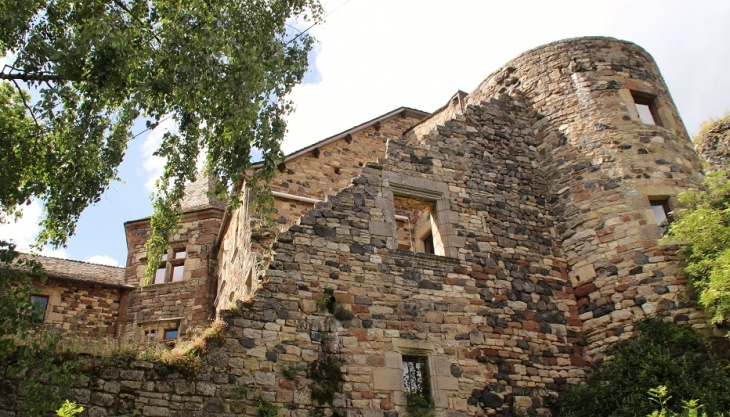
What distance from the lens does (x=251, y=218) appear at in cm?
1323

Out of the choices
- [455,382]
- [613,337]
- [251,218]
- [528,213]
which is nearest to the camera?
[455,382]

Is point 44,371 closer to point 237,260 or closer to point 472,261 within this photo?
point 472,261

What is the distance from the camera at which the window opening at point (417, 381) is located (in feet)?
29.7

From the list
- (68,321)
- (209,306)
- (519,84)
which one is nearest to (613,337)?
(519,84)

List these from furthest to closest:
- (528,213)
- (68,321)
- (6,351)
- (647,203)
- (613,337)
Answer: (68,321)
(528,213)
(647,203)
(613,337)
(6,351)

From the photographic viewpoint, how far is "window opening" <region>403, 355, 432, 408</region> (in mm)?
9055

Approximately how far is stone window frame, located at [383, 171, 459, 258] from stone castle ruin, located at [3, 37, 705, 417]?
0.12ft

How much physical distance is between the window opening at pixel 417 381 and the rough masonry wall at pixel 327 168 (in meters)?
5.05

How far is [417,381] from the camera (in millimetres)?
9359

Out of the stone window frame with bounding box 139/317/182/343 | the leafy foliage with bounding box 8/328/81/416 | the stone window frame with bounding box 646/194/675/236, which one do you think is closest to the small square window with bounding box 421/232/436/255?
the stone window frame with bounding box 646/194/675/236

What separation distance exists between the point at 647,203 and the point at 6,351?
392 inches

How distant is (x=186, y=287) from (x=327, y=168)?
5.36 m

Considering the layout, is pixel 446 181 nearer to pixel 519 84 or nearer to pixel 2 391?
pixel 519 84

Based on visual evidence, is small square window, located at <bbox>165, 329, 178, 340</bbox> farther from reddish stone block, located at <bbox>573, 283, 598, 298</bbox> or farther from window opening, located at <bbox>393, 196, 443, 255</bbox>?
reddish stone block, located at <bbox>573, 283, 598, 298</bbox>
